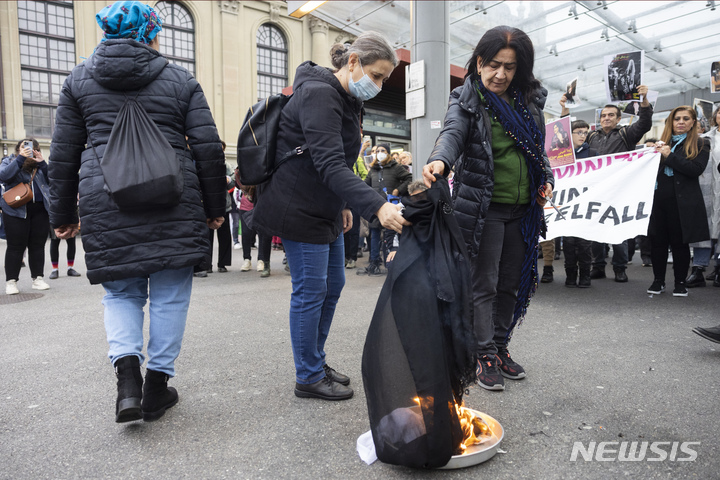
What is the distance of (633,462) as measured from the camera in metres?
2.00

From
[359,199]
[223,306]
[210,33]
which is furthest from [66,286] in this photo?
[210,33]

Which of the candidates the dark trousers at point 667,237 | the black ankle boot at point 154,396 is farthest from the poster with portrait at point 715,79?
the black ankle boot at point 154,396

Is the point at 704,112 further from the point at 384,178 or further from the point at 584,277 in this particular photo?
the point at 384,178

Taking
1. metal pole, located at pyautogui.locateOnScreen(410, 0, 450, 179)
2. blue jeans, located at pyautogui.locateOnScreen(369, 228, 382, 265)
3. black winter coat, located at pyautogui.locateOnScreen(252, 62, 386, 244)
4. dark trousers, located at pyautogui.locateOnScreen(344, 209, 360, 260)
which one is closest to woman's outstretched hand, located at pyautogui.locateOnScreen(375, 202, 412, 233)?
black winter coat, located at pyautogui.locateOnScreen(252, 62, 386, 244)

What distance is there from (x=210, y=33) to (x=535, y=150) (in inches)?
932

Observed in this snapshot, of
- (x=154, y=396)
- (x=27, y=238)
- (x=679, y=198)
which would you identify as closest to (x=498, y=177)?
(x=154, y=396)

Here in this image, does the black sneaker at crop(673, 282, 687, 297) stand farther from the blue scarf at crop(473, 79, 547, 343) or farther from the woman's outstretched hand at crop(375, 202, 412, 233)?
the woman's outstretched hand at crop(375, 202, 412, 233)

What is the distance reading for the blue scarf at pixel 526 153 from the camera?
108 inches

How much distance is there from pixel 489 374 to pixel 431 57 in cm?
399

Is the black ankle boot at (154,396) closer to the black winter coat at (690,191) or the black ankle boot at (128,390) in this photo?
the black ankle boot at (128,390)

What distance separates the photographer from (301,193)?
2480mm

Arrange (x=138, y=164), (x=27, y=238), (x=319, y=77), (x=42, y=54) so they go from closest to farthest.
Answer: (x=138, y=164) → (x=319, y=77) → (x=27, y=238) → (x=42, y=54)

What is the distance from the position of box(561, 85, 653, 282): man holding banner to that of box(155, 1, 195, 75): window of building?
67.1 feet

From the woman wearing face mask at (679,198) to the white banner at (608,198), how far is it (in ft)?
0.60
